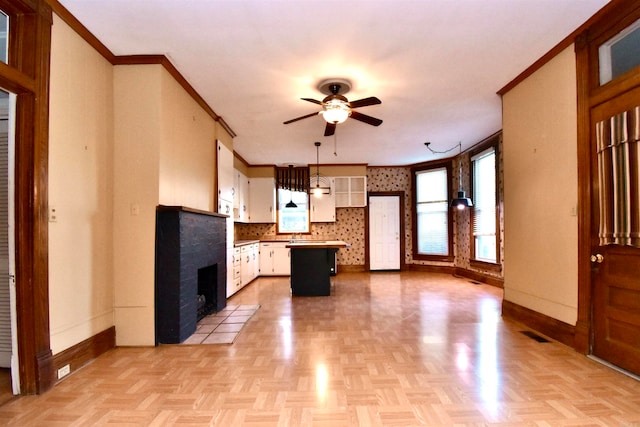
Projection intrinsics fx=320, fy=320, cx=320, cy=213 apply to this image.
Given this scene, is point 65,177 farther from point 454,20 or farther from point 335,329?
point 454,20

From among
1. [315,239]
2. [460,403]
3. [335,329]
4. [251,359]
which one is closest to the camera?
[460,403]

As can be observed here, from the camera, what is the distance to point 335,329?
3590 mm

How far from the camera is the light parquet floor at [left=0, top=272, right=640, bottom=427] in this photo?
6.34 ft

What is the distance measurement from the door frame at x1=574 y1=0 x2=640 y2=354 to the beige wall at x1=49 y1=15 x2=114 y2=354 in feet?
14.1

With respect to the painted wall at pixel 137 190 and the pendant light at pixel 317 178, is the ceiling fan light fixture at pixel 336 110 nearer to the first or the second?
the painted wall at pixel 137 190

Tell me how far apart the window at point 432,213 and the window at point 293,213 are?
2874mm

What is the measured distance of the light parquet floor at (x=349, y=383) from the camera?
1.93 meters

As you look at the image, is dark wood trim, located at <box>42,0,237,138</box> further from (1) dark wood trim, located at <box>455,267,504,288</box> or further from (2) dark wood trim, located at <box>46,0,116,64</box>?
(1) dark wood trim, located at <box>455,267,504,288</box>

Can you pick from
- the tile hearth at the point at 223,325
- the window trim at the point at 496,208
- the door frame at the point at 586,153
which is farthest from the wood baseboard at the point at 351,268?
the door frame at the point at 586,153

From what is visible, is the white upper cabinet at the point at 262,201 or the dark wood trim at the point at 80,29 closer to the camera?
the dark wood trim at the point at 80,29

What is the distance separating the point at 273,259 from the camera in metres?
7.68

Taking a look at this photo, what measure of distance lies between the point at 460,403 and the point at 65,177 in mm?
3315

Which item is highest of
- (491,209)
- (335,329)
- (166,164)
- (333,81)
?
(333,81)

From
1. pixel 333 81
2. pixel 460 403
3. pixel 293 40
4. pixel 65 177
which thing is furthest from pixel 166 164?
pixel 460 403
